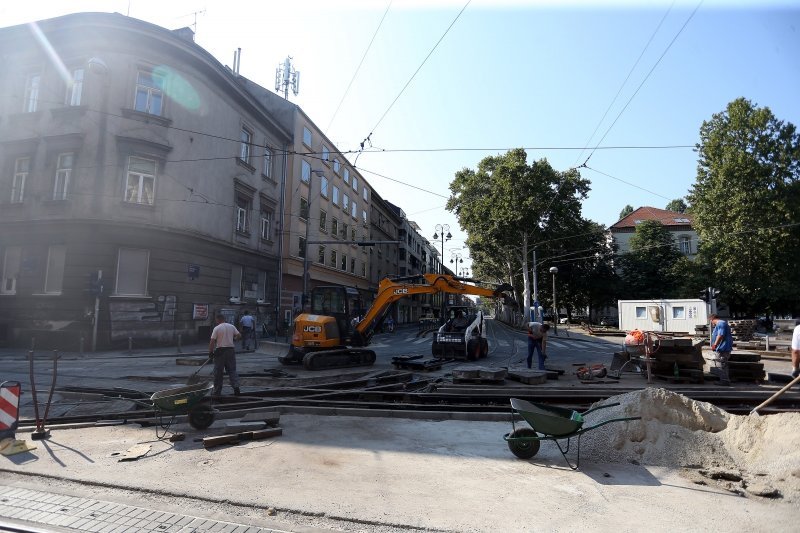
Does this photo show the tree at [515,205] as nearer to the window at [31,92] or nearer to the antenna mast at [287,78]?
the antenna mast at [287,78]

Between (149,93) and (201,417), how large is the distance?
18.7 meters

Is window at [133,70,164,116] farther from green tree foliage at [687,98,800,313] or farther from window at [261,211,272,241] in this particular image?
green tree foliage at [687,98,800,313]

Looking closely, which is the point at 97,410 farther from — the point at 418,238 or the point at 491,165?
the point at 418,238

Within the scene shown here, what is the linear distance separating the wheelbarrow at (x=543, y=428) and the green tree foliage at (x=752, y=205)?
36.1 metres

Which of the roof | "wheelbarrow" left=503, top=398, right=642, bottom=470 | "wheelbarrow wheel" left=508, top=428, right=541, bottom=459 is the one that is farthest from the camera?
the roof

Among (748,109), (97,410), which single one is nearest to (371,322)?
(97,410)

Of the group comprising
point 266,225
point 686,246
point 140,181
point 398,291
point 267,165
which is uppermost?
point 686,246

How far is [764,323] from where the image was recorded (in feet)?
131

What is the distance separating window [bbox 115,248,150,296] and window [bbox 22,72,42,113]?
8503 millimetres

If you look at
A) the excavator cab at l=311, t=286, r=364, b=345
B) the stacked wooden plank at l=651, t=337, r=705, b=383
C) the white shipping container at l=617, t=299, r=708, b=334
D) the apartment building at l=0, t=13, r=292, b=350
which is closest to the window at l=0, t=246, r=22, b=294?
the apartment building at l=0, t=13, r=292, b=350

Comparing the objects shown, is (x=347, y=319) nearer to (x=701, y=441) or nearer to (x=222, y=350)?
(x=222, y=350)

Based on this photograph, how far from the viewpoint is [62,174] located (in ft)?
63.2

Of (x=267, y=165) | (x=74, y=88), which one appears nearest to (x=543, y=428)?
(x=74, y=88)

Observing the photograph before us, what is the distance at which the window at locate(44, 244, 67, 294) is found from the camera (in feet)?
62.0
